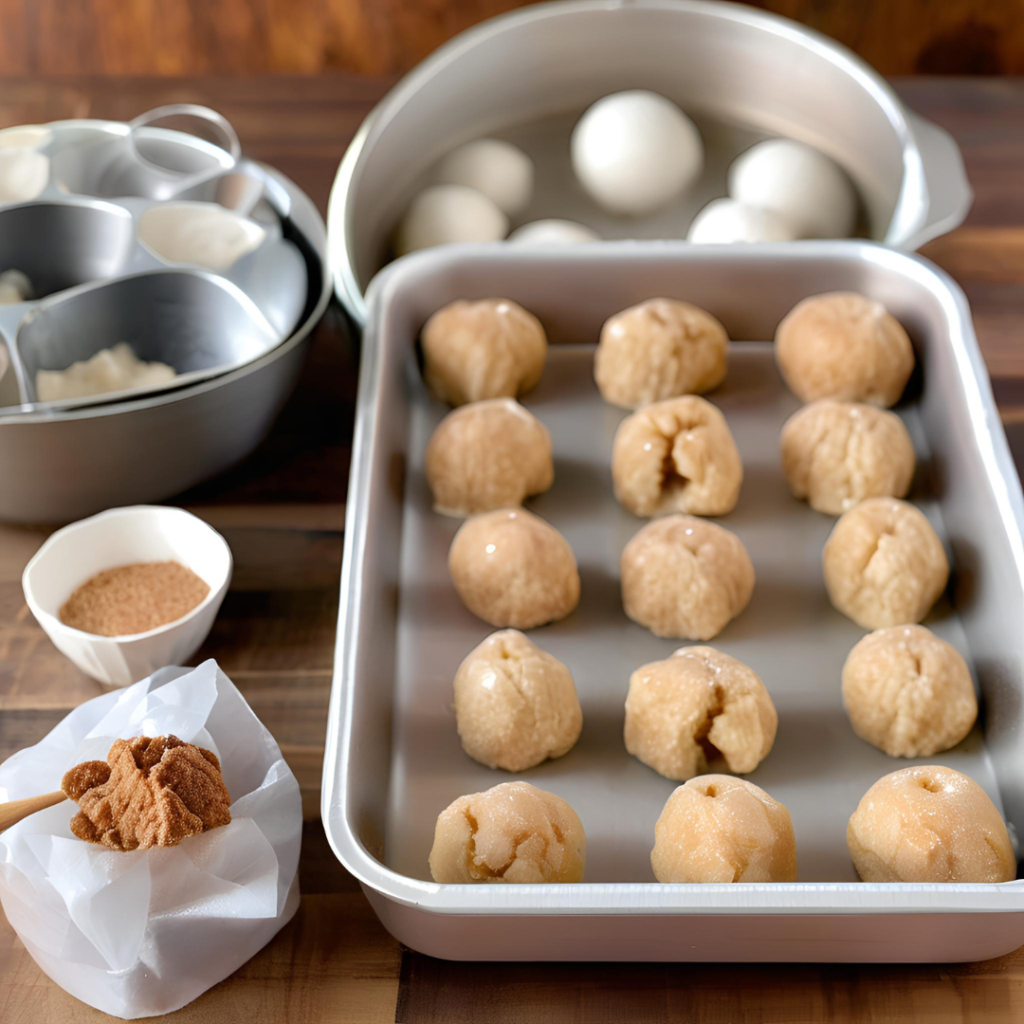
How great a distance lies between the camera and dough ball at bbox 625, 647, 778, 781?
3.45 ft

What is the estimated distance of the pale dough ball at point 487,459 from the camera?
129 cm

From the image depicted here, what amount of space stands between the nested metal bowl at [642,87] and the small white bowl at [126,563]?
1.61 feet

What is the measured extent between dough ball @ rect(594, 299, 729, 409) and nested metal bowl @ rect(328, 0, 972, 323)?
1.09 feet

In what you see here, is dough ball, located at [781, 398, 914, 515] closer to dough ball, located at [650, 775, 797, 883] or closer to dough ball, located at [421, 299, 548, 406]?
dough ball, located at [421, 299, 548, 406]

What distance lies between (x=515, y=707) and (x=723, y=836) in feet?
0.76

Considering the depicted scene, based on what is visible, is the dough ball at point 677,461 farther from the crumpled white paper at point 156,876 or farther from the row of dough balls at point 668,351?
the crumpled white paper at point 156,876

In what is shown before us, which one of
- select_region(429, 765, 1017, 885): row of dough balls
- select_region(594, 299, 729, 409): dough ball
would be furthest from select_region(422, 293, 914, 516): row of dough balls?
select_region(429, 765, 1017, 885): row of dough balls

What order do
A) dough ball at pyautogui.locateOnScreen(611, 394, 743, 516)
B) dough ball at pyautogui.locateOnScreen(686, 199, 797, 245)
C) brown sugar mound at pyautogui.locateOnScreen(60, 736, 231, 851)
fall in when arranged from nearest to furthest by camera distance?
brown sugar mound at pyautogui.locateOnScreen(60, 736, 231, 851), dough ball at pyautogui.locateOnScreen(611, 394, 743, 516), dough ball at pyautogui.locateOnScreen(686, 199, 797, 245)

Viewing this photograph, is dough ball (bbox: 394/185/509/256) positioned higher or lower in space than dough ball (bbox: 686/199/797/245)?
lower

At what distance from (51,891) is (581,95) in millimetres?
1429

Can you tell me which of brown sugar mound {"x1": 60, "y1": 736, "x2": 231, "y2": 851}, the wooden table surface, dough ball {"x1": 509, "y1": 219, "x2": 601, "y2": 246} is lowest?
the wooden table surface

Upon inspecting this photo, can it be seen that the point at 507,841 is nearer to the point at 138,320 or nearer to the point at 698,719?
the point at 698,719

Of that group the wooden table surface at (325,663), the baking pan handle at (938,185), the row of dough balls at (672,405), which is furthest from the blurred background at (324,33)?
the row of dough balls at (672,405)

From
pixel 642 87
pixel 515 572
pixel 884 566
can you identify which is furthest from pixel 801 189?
pixel 515 572
